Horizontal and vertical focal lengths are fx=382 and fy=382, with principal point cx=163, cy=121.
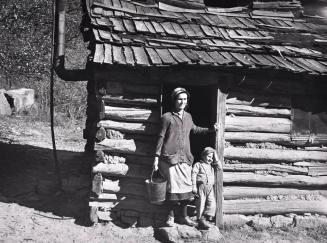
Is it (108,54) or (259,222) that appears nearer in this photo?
(108,54)

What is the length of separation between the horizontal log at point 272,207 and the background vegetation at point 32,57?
1077cm

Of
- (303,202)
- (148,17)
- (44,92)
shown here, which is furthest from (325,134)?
(44,92)

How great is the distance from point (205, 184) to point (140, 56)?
234 cm

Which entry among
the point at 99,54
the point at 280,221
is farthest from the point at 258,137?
the point at 99,54

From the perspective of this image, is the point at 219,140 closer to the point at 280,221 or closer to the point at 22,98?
the point at 280,221

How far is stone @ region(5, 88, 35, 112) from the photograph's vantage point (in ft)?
48.9

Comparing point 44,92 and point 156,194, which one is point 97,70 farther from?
point 44,92

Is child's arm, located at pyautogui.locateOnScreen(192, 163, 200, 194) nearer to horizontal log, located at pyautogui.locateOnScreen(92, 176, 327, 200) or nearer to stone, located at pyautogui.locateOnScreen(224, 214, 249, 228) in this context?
horizontal log, located at pyautogui.locateOnScreen(92, 176, 327, 200)

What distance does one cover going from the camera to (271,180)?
22.7 ft

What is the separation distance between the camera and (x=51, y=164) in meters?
9.66

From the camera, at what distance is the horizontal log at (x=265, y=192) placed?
270 inches

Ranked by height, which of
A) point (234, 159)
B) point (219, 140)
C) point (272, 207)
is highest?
point (219, 140)

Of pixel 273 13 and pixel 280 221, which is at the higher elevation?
pixel 273 13

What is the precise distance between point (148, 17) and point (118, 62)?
6.72 feet
